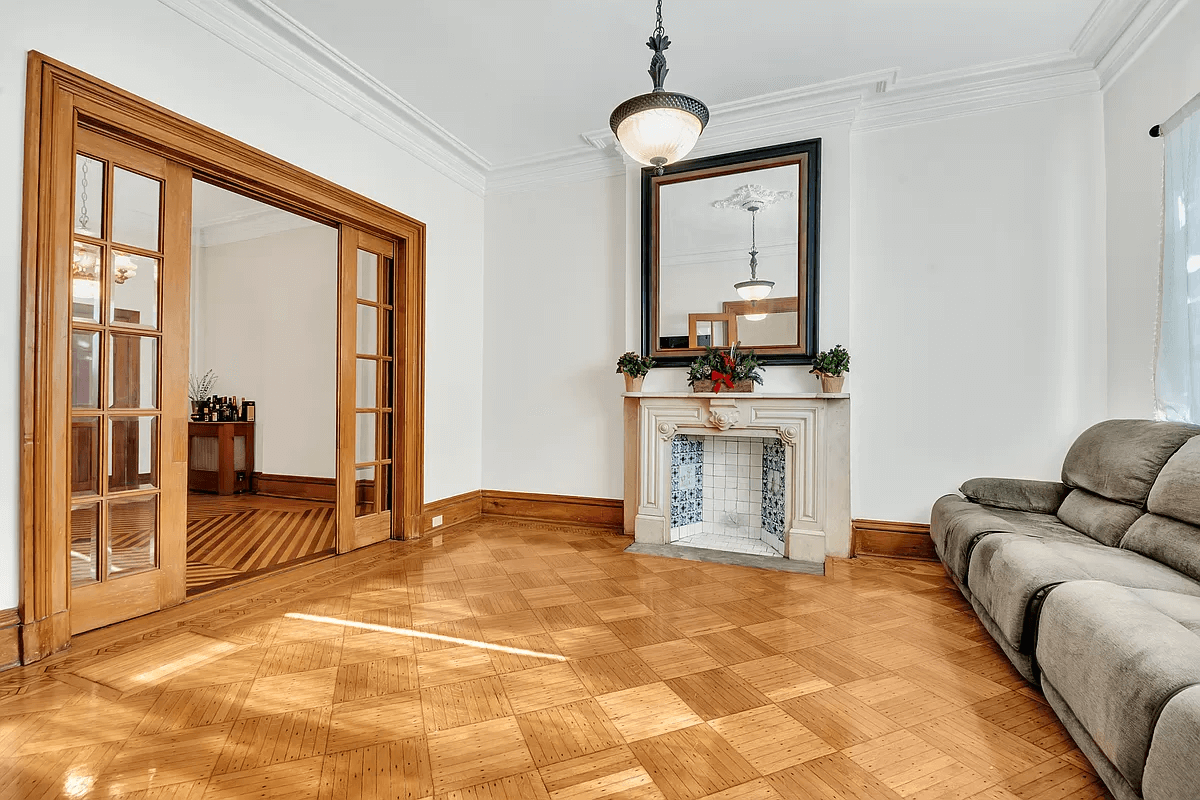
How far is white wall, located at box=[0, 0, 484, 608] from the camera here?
6.84 ft

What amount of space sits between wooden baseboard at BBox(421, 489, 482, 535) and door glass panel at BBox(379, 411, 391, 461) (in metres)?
0.50

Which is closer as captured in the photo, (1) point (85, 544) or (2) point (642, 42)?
(1) point (85, 544)

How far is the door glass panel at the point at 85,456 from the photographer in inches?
90.9

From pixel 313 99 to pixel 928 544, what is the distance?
185 inches

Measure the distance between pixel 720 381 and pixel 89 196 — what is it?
3417 mm

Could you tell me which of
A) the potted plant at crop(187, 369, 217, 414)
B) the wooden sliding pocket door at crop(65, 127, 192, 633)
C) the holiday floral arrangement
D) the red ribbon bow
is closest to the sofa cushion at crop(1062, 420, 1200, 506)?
the red ribbon bow

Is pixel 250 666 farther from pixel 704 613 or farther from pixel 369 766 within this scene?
pixel 704 613

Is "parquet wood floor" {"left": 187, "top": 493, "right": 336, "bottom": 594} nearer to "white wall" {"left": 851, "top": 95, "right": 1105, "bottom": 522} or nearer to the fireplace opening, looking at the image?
the fireplace opening

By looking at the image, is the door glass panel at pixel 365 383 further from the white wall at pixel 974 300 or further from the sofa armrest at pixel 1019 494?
the sofa armrest at pixel 1019 494

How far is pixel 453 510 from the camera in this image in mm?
4570

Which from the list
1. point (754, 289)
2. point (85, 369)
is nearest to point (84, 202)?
point (85, 369)

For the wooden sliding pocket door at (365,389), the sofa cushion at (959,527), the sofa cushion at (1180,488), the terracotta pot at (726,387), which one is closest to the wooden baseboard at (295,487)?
the wooden sliding pocket door at (365,389)

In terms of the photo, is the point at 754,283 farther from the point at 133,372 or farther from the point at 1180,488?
the point at 133,372

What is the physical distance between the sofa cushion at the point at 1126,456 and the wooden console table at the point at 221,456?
23.0 feet
